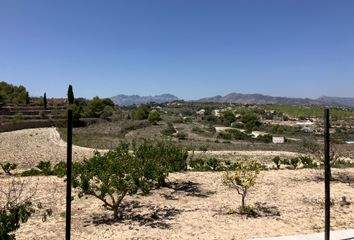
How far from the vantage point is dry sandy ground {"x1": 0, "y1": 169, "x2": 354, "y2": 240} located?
9.42 m

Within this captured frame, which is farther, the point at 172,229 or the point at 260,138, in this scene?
the point at 260,138

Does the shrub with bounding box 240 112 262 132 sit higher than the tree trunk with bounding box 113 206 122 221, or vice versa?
the tree trunk with bounding box 113 206 122 221

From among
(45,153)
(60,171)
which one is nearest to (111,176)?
(60,171)

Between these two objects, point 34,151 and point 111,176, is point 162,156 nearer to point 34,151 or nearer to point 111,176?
point 111,176

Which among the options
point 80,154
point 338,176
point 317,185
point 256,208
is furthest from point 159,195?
A: point 80,154

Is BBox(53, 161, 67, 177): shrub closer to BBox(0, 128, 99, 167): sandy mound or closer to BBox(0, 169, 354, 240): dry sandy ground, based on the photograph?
BBox(0, 169, 354, 240): dry sandy ground

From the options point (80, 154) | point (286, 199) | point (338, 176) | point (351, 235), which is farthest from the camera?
point (80, 154)

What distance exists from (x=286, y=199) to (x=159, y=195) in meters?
4.39

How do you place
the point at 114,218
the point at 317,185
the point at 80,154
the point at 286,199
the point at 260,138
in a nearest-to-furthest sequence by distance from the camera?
the point at 114,218, the point at 286,199, the point at 317,185, the point at 80,154, the point at 260,138

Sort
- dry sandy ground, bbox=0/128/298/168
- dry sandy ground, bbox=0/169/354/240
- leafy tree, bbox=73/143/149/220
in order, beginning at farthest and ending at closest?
dry sandy ground, bbox=0/128/298/168 < leafy tree, bbox=73/143/149/220 < dry sandy ground, bbox=0/169/354/240

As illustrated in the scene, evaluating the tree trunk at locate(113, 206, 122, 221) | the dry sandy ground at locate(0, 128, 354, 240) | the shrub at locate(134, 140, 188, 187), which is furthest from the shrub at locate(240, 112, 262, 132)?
the tree trunk at locate(113, 206, 122, 221)

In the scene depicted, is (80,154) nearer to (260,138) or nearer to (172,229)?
(172,229)

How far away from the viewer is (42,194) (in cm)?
1310

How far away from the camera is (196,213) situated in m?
11.1
